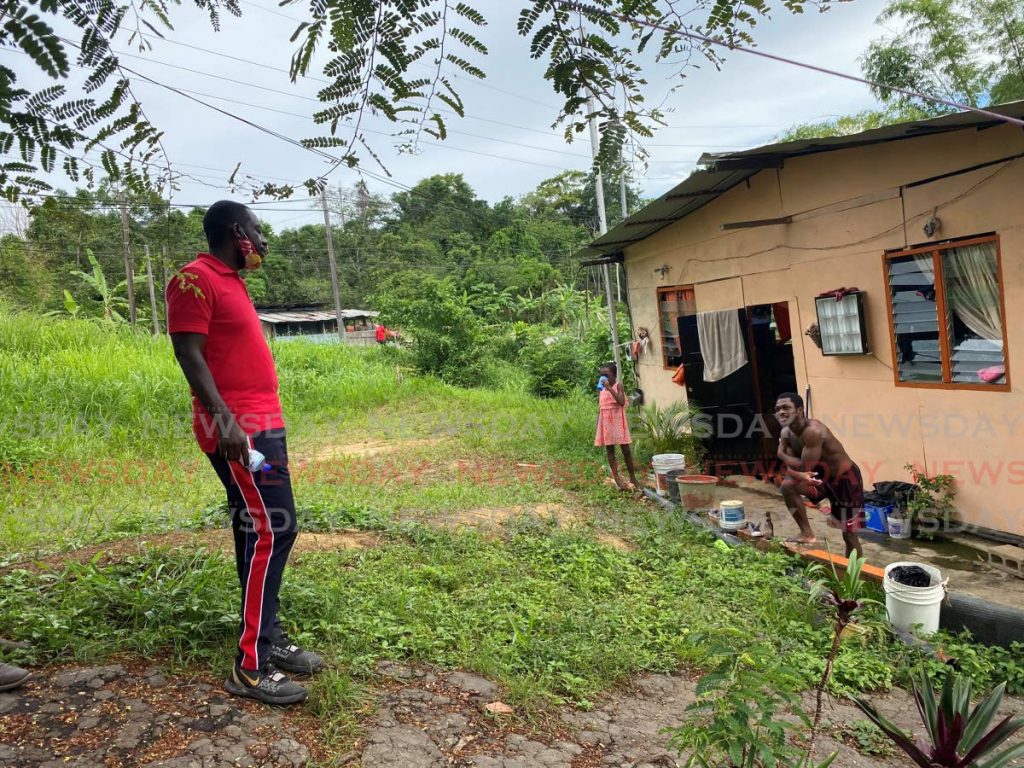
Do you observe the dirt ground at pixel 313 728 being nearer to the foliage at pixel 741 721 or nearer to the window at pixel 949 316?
the foliage at pixel 741 721

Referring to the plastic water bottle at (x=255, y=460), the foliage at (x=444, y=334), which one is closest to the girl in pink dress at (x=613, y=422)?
the plastic water bottle at (x=255, y=460)

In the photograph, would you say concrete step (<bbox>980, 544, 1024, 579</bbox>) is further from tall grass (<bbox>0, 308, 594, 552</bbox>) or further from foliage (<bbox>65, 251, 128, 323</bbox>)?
foliage (<bbox>65, 251, 128, 323</bbox>)

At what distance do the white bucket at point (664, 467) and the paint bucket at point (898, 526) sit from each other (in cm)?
208

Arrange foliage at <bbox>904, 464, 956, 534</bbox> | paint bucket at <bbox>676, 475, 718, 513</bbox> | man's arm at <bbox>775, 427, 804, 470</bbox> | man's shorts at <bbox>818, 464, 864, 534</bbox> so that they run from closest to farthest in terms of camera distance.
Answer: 1. man's shorts at <bbox>818, 464, 864, 534</bbox>
2. man's arm at <bbox>775, 427, 804, 470</bbox>
3. foliage at <bbox>904, 464, 956, 534</bbox>
4. paint bucket at <bbox>676, 475, 718, 513</bbox>

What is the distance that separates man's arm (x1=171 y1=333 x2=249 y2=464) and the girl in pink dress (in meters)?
5.48

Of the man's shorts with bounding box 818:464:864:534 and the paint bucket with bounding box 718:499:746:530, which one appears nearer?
→ the man's shorts with bounding box 818:464:864:534

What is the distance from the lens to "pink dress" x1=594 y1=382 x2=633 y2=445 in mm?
7445

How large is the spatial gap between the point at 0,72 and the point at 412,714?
2526 mm

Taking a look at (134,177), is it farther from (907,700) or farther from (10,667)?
(907,700)

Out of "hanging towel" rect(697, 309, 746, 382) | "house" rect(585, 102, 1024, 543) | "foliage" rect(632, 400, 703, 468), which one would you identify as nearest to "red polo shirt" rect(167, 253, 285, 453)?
"house" rect(585, 102, 1024, 543)

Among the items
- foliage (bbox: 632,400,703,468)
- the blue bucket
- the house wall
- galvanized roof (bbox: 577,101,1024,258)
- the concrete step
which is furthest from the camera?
foliage (bbox: 632,400,703,468)

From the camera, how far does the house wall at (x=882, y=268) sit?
16.2 feet

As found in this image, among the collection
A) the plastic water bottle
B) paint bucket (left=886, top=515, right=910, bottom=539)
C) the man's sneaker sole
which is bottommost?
paint bucket (left=886, top=515, right=910, bottom=539)

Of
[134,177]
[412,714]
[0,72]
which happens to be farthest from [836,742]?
[0,72]
